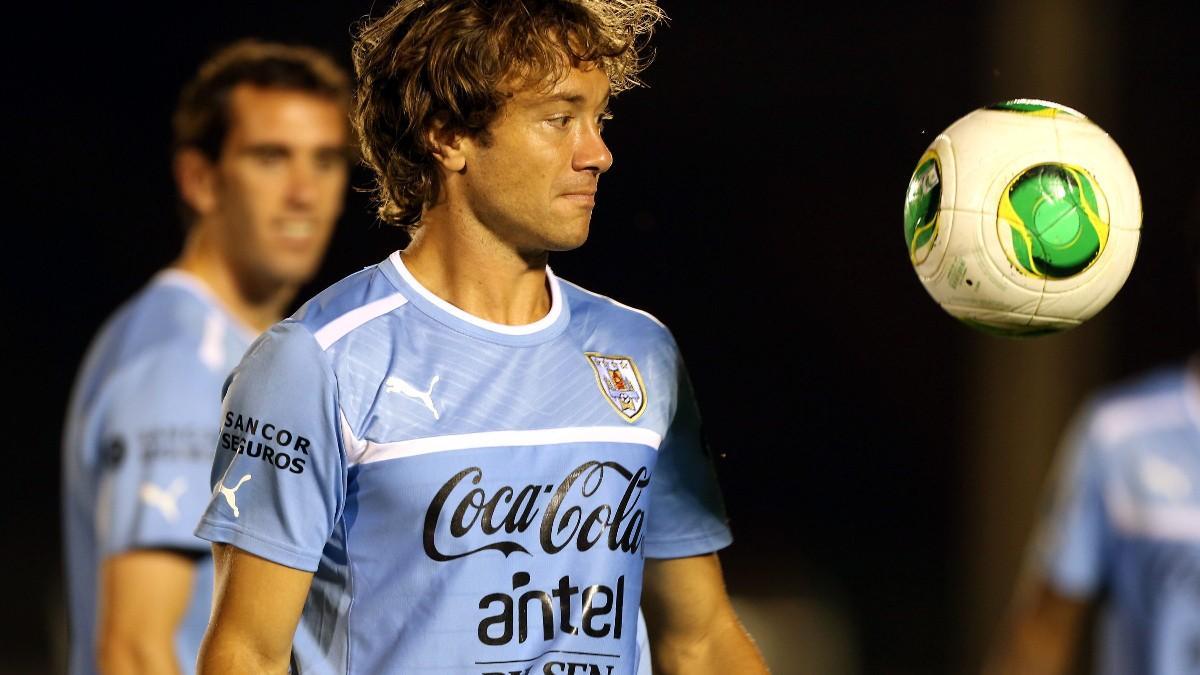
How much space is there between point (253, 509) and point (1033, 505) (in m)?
6.68

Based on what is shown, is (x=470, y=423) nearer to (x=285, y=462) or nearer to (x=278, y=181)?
(x=285, y=462)

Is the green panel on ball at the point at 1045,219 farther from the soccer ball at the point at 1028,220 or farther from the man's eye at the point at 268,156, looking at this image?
the man's eye at the point at 268,156

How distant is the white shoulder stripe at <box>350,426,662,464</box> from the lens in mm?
2516

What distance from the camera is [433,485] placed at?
254 cm

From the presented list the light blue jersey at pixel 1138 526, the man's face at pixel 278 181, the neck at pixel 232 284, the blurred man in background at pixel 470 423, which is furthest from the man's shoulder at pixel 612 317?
the light blue jersey at pixel 1138 526

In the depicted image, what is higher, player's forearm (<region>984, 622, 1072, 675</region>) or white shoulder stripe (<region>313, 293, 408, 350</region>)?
A: white shoulder stripe (<region>313, 293, 408, 350</region>)

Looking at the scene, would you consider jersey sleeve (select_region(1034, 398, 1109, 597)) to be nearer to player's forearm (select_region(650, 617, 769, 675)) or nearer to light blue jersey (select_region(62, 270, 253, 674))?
player's forearm (select_region(650, 617, 769, 675))

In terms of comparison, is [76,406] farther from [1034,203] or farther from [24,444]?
[24,444]

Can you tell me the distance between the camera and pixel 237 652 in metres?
2.44

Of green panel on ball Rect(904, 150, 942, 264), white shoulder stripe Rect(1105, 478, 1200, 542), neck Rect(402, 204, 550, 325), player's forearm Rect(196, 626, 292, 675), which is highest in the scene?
green panel on ball Rect(904, 150, 942, 264)

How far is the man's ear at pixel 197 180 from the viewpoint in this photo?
4.68m

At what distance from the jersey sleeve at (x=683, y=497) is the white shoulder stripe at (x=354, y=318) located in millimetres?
530

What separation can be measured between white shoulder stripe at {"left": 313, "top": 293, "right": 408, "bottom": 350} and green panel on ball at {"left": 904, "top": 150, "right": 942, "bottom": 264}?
2.92ft

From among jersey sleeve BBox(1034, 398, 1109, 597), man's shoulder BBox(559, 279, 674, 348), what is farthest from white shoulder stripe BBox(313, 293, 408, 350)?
jersey sleeve BBox(1034, 398, 1109, 597)
